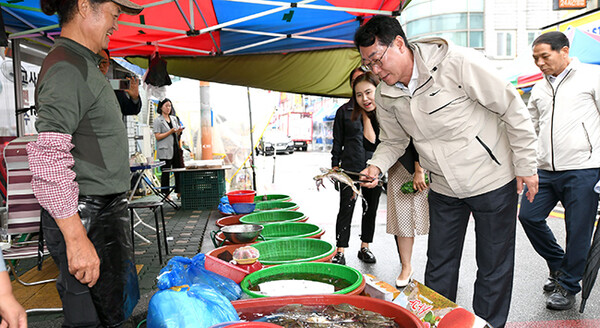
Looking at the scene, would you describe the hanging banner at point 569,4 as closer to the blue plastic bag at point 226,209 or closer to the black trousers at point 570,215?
the black trousers at point 570,215

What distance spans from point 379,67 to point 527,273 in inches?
123

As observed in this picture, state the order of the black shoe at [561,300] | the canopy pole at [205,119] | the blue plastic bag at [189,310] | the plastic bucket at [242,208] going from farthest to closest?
the canopy pole at [205,119] < the plastic bucket at [242,208] < the black shoe at [561,300] < the blue plastic bag at [189,310]

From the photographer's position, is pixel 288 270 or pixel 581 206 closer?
pixel 288 270

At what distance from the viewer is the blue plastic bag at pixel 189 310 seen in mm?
1350

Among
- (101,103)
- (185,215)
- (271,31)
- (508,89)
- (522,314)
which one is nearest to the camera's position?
(101,103)

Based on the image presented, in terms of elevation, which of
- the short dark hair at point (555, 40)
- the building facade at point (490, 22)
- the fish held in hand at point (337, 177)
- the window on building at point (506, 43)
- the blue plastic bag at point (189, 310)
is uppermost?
the building facade at point (490, 22)

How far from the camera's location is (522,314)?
3.08m

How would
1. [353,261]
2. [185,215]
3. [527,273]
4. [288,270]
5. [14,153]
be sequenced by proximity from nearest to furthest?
Answer: [288,270] < [14,153] < [527,273] < [353,261] < [185,215]

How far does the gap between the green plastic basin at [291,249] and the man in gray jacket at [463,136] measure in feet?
A: 2.34

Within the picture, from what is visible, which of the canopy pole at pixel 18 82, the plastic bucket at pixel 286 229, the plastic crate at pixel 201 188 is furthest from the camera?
the plastic crate at pixel 201 188

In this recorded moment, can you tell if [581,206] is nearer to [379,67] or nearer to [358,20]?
[379,67]

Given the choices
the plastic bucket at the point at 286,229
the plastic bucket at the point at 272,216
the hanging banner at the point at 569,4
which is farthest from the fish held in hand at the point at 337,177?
the hanging banner at the point at 569,4

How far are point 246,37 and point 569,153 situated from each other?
4120 mm

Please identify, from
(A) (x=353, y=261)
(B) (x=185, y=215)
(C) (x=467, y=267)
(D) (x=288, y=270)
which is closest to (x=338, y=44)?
(A) (x=353, y=261)
